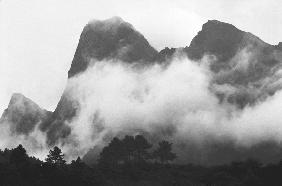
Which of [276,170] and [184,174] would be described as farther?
[184,174]

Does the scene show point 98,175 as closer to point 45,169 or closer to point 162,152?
point 45,169

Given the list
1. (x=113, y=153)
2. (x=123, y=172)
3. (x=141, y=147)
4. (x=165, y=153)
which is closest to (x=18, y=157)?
(x=123, y=172)

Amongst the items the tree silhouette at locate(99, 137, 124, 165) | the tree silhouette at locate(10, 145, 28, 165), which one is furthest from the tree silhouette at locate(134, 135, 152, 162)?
the tree silhouette at locate(10, 145, 28, 165)

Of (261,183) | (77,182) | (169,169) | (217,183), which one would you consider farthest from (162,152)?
(77,182)

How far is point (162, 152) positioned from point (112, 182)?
34760 mm

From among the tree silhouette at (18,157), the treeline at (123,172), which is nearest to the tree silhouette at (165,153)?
the treeline at (123,172)

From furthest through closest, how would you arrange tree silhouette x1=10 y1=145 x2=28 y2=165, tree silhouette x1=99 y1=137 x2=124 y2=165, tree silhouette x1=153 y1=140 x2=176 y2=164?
tree silhouette x1=153 y1=140 x2=176 y2=164 → tree silhouette x1=99 y1=137 x2=124 y2=165 → tree silhouette x1=10 y1=145 x2=28 y2=165

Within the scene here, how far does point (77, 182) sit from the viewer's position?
121250 mm

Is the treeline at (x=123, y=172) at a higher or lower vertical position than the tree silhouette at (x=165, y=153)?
lower

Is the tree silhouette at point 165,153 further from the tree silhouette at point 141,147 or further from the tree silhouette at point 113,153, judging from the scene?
the tree silhouette at point 113,153

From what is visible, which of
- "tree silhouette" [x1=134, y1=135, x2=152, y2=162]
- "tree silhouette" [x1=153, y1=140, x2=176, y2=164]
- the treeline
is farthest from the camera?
"tree silhouette" [x1=153, y1=140, x2=176, y2=164]

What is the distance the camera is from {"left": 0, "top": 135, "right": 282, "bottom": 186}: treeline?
12031cm

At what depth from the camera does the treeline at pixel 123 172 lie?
120312mm

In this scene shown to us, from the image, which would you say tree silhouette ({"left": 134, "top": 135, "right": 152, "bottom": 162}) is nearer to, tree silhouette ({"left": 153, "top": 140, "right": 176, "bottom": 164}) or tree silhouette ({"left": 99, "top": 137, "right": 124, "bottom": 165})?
tree silhouette ({"left": 153, "top": 140, "right": 176, "bottom": 164})
